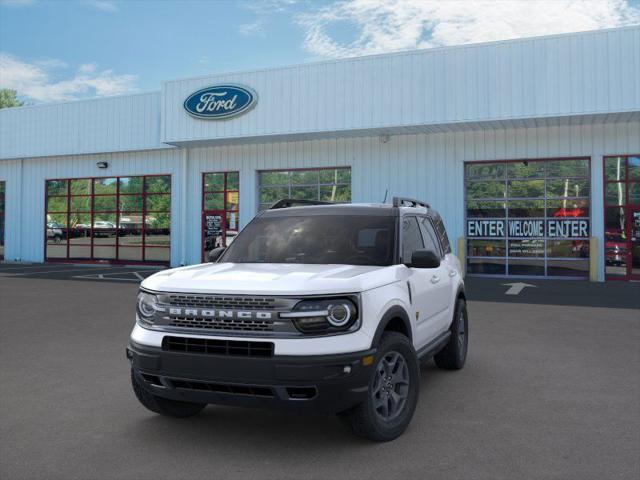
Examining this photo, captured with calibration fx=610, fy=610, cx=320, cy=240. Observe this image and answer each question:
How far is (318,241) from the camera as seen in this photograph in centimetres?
529

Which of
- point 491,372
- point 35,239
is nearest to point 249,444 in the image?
point 491,372

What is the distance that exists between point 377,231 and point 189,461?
237 cm

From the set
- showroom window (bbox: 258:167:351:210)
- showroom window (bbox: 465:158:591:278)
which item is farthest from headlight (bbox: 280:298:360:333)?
showroom window (bbox: 258:167:351:210)

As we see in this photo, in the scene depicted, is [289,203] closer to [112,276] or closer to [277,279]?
[277,279]

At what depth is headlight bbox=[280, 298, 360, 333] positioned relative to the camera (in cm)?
397

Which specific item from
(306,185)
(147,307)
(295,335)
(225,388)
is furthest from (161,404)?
(306,185)

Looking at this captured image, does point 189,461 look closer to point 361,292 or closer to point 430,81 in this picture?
point 361,292

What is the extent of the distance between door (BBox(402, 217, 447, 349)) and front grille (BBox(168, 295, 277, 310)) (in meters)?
1.44

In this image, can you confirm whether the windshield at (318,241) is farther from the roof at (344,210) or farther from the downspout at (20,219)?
the downspout at (20,219)

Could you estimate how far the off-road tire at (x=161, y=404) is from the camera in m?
4.68

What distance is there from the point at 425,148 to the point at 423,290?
15.3m

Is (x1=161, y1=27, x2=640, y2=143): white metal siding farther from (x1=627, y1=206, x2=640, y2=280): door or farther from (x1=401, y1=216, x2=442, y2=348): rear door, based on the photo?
(x1=401, y1=216, x2=442, y2=348): rear door

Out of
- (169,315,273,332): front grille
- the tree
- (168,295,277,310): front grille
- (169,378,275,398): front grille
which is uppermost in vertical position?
the tree

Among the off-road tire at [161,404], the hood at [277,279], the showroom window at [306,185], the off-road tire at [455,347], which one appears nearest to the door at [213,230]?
the showroom window at [306,185]
